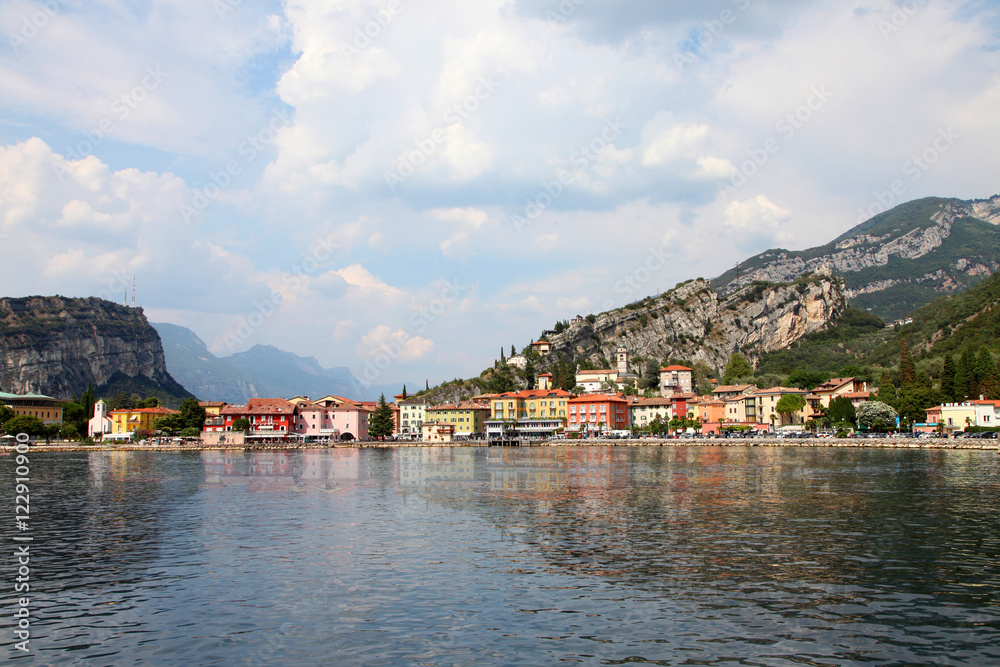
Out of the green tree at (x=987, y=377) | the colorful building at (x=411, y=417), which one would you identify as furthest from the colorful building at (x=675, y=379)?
the green tree at (x=987, y=377)

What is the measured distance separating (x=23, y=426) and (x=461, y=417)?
81.3 metres

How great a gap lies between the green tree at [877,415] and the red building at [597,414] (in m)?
49.1

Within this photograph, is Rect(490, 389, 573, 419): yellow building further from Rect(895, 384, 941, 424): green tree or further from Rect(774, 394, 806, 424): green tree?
Rect(895, 384, 941, 424): green tree

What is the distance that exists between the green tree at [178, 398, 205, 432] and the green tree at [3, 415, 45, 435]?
23.0 m

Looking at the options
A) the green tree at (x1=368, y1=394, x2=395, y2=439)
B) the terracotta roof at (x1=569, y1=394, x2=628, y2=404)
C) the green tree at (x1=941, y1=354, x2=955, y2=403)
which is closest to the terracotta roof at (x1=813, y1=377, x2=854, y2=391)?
the green tree at (x1=941, y1=354, x2=955, y2=403)

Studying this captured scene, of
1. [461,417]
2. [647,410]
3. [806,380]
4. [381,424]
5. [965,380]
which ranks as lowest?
[381,424]

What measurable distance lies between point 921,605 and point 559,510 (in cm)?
1826

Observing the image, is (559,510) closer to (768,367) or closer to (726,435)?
(726,435)

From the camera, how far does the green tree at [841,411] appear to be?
10756 cm

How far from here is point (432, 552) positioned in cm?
2334

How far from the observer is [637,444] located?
118 m

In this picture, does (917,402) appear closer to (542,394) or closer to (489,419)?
(542,394)

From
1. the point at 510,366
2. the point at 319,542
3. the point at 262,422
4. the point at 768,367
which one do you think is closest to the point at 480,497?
the point at 319,542

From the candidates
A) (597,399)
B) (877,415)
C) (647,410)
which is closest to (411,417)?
A: (597,399)
